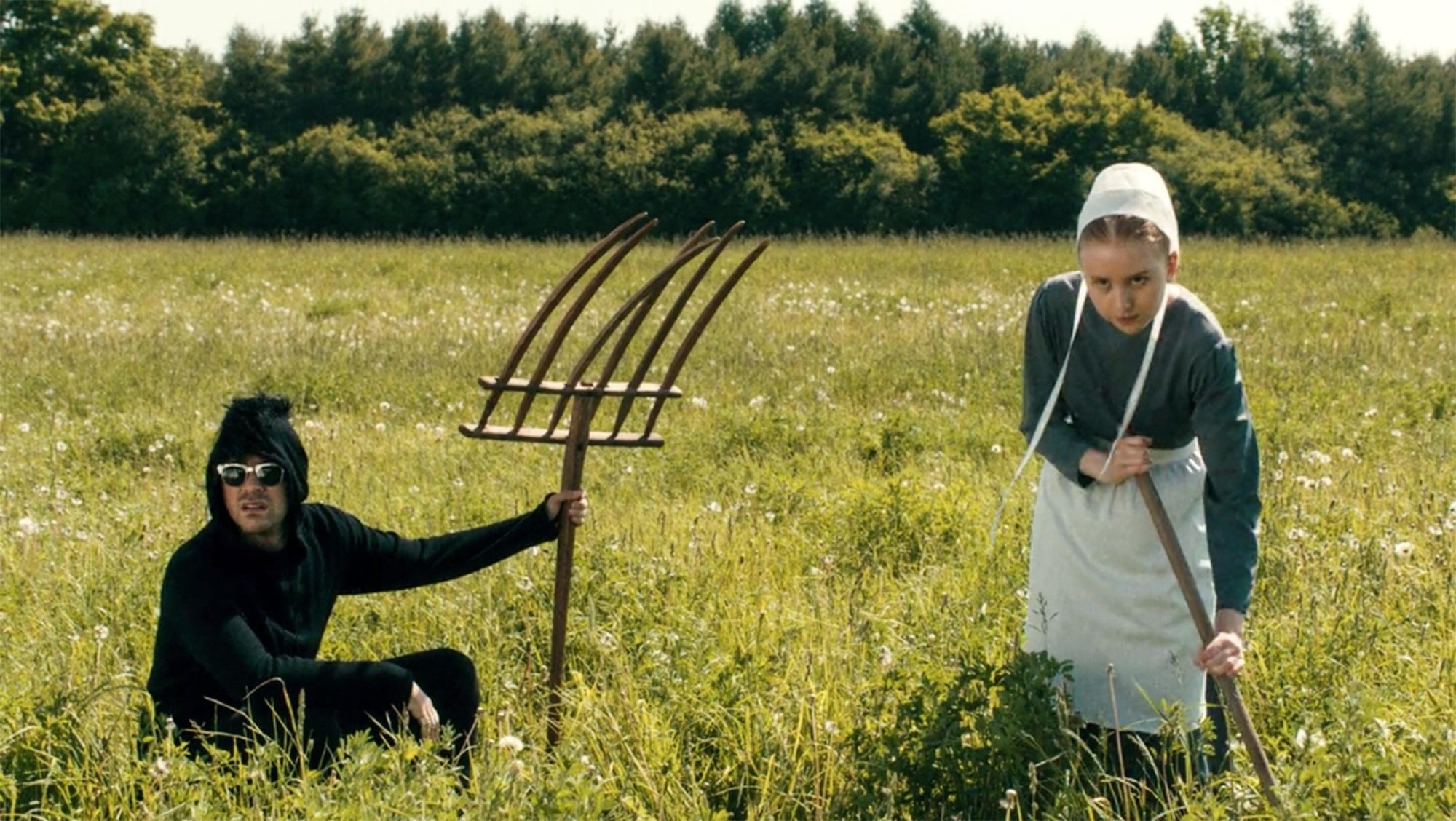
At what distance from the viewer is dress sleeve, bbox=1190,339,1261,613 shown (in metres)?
3.27

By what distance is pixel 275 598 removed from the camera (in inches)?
148

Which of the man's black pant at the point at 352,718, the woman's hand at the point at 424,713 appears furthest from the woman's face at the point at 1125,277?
the woman's hand at the point at 424,713

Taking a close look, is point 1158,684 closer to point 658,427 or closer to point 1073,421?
point 1073,421

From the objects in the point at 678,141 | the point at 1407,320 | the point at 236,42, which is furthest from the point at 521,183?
the point at 1407,320

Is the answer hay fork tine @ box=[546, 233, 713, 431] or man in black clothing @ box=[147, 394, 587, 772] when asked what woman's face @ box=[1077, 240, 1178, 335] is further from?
man in black clothing @ box=[147, 394, 587, 772]

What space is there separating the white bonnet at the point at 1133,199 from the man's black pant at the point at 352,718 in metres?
1.79

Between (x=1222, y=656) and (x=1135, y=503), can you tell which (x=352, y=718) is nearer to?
(x=1135, y=503)

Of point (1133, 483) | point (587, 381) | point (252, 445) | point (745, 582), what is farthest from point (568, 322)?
point (745, 582)

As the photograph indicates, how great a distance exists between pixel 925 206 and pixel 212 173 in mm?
21141

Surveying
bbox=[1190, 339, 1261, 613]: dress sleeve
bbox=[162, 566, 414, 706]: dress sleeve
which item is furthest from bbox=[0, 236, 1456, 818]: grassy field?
bbox=[1190, 339, 1261, 613]: dress sleeve

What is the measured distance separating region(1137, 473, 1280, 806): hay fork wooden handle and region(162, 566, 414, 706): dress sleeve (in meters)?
1.84

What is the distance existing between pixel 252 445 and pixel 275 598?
0.38 meters

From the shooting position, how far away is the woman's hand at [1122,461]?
317cm

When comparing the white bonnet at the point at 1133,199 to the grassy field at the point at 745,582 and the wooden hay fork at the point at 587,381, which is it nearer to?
the wooden hay fork at the point at 587,381
